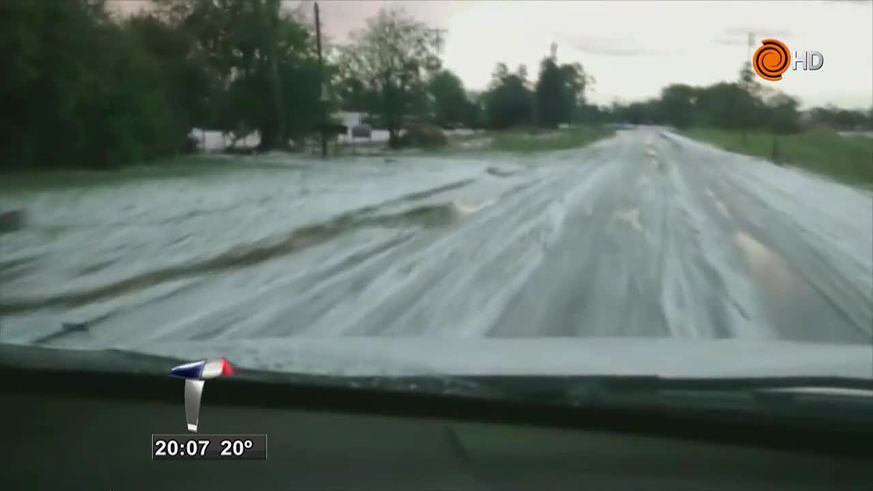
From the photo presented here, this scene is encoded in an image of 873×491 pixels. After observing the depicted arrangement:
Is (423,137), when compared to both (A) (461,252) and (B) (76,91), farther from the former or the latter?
(B) (76,91)

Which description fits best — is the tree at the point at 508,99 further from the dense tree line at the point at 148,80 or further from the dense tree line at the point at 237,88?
the dense tree line at the point at 148,80

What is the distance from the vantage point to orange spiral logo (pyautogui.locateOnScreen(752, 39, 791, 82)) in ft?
6.46

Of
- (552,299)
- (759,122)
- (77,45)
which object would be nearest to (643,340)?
(552,299)

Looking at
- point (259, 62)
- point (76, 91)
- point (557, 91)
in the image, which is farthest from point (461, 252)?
point (76, 91)

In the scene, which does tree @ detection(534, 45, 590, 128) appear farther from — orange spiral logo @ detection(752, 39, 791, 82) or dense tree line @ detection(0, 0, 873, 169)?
orange spiral logo @ detection(752, 39, 791, 82)

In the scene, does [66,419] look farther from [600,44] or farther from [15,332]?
[600,44]

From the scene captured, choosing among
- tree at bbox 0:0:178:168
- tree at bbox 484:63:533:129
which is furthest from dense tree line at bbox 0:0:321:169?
tree at bbox 484:63:533:129

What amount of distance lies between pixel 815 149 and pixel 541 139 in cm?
66

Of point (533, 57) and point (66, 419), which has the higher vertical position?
point (533, 57)

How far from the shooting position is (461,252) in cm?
211

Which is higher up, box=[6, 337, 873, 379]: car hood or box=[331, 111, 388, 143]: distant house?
box=[331, 111, 388, 143]: distant house

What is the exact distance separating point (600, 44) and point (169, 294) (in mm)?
1165

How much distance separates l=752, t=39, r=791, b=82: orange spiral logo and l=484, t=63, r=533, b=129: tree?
53 centimetres

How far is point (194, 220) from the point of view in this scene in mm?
2180
